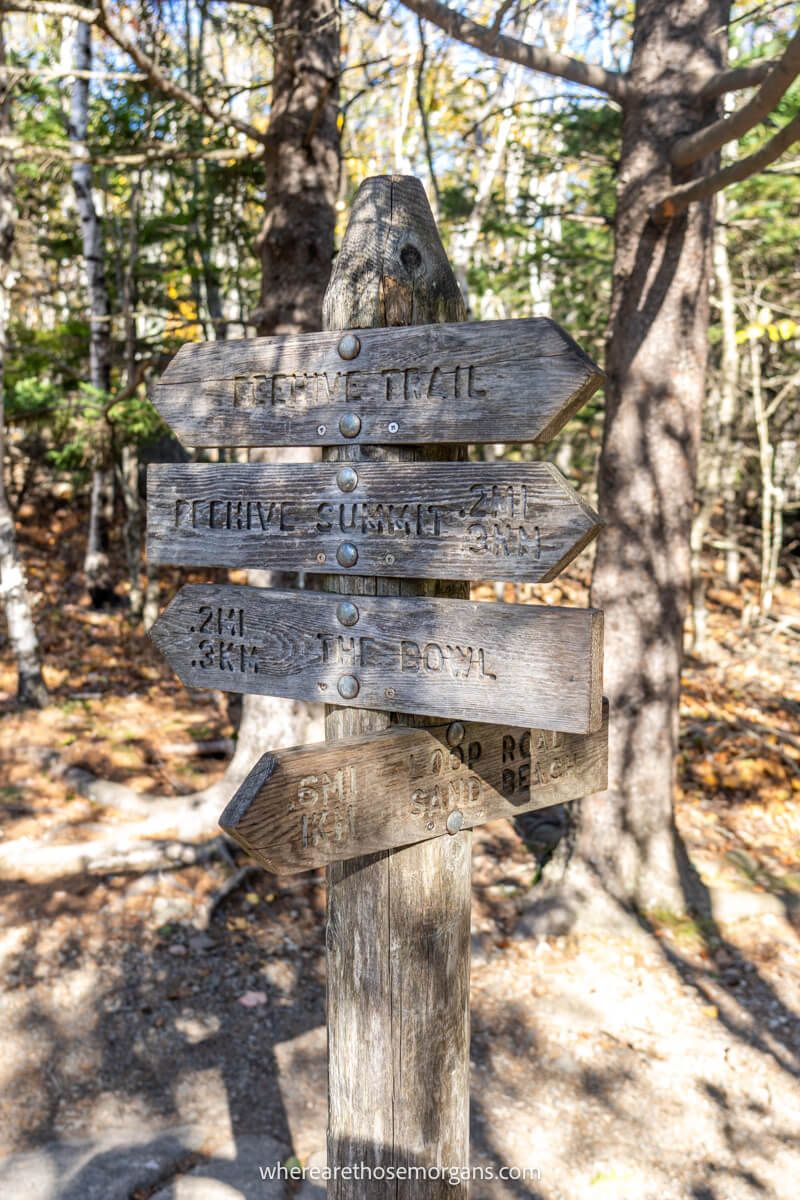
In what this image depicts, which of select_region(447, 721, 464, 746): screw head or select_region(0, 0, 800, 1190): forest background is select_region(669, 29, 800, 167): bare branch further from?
select_region(447, 721, 464, 746): screw head

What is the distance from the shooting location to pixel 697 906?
240 inches

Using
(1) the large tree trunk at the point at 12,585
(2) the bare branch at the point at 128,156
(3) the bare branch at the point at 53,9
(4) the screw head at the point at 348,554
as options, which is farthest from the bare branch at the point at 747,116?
(1) the large tree trunk at the point at 12,585

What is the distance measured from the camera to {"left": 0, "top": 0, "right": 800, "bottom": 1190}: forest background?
5926 millimetres

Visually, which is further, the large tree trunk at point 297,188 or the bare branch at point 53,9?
the large tree trunk at point 297,188

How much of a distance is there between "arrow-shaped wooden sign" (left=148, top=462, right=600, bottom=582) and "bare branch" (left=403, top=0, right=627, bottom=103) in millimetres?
3246

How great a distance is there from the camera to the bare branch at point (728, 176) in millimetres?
3955

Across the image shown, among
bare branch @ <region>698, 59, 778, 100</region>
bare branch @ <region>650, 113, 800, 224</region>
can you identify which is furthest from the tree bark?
bare branch @ <region>698, 59, 778, 100</region>

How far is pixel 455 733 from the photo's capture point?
92.0 inches

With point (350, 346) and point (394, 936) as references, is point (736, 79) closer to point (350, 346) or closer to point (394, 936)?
point (350, 346)

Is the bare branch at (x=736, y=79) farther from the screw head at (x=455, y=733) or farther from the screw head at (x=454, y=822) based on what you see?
the screw head at (x=454, y=822)

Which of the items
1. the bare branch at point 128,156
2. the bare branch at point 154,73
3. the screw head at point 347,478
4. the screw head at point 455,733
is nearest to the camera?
the screw head at point 347,478

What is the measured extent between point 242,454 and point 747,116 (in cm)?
900

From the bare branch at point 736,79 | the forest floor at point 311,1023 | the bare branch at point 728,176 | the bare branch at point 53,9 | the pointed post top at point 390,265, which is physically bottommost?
the forest floor at point 311,1023

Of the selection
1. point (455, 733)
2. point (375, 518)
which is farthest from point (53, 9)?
point (455, 733)
